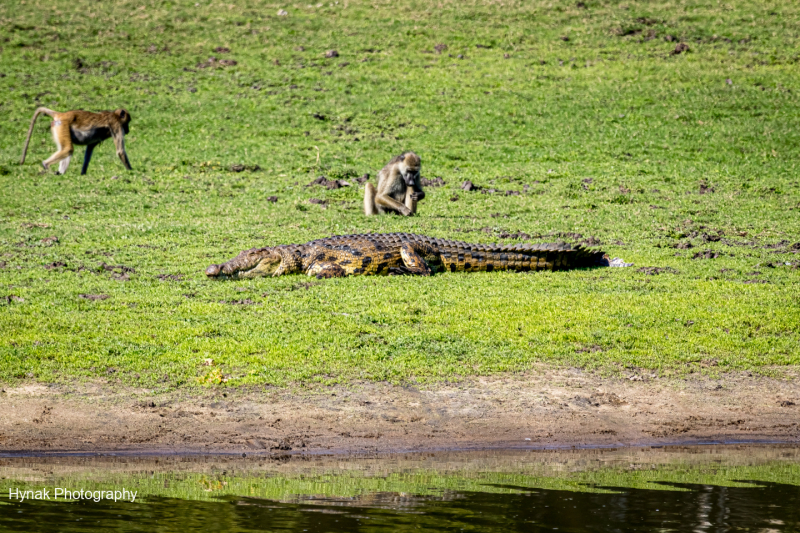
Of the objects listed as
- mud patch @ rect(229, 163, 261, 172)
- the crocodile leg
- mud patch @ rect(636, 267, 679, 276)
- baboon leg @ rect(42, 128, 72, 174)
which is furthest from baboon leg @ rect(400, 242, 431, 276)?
baboon leg @ rect(42, 128, 72, 174)

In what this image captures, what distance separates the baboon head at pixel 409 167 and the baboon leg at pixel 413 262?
4414 millimetres

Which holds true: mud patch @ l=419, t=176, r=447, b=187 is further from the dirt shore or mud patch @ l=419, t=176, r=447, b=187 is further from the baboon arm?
the dirt shore

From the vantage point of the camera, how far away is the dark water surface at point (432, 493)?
231 inches

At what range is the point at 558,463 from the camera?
7285 millimetres

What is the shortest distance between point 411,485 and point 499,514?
819 mm

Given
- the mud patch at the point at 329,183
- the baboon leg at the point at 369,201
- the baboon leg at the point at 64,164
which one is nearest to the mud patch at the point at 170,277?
the baboon leg at the point at 369,201

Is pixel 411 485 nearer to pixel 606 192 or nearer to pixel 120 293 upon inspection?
pixel 120 293

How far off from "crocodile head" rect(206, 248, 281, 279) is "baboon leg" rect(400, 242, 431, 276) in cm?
164

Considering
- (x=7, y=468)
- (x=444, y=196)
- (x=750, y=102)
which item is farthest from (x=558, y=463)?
(x=750, y=102)

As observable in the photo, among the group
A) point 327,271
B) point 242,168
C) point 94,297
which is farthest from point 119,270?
point 242,168

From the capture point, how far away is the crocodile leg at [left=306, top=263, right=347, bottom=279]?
12.0m

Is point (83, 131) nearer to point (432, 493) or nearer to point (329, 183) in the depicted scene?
point (329, 183)

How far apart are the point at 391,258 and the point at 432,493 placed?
239 inches

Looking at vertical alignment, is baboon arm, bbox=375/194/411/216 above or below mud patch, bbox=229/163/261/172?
below
